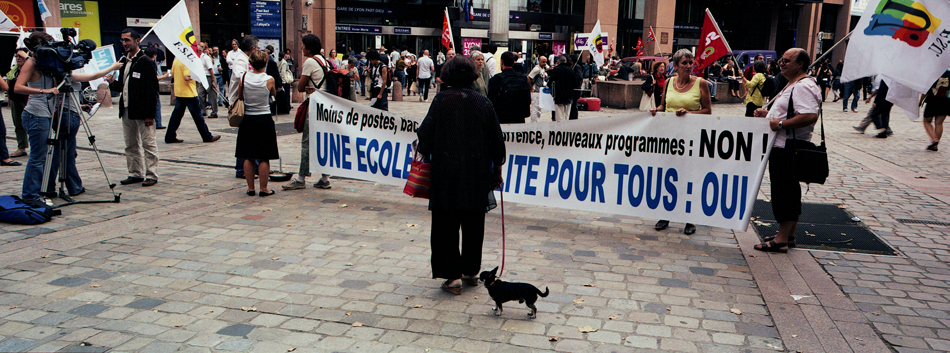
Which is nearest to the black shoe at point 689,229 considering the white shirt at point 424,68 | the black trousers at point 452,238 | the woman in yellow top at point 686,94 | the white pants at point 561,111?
the woman in yellow top at point 686,94

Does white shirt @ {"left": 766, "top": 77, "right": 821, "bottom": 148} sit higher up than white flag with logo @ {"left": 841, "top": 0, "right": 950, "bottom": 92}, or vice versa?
white flag with logo @ {"left": 841, "top": 0, "right": 950, "bottom": 92}

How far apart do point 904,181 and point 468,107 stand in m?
7.69

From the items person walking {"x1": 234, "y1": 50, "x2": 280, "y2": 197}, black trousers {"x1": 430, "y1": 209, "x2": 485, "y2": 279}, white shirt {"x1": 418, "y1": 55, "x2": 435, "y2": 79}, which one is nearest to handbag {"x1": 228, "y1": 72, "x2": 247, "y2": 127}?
person walking {"x1": 234, "y1": 50, "x2": 280, "y2": 197}

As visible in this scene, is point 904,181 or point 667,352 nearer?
point 667,352

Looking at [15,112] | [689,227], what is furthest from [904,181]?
[15,112]

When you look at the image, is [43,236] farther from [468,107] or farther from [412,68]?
[412,68]

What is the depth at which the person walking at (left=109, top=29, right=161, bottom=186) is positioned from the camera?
807cm

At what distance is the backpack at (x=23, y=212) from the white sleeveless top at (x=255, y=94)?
2.14 m

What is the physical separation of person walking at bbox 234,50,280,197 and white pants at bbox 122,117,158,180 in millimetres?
1312

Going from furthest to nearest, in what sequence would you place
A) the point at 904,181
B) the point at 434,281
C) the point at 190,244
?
the point at 904,181, the point at 190,244, the point at 434,281

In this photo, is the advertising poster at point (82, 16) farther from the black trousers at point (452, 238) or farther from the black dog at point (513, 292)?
the black dog at point (513, 292)

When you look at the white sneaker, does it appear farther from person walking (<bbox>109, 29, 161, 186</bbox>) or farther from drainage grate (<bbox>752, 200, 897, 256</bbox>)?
drainage grate (<bbox>752, 200, 897, 256</bbox>)

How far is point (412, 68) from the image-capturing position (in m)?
25.1

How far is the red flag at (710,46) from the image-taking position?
9.99 meters
